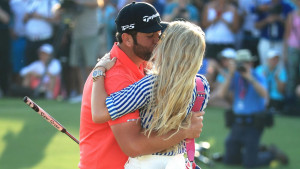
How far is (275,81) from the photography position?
11.9 metres

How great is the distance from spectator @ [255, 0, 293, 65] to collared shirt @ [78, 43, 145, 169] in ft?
29.5

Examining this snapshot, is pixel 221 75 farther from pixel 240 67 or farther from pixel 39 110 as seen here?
pixel 39 110

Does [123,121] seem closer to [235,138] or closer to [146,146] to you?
[146,146]

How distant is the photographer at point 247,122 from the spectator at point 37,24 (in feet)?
20.1

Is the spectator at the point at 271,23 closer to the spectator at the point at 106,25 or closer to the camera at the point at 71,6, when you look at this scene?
the spectator at the point at 106,25

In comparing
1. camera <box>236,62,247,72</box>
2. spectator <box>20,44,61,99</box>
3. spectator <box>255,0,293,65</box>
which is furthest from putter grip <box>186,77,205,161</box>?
spectator <box>20,44,61,99</box>

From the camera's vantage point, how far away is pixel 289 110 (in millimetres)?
11641

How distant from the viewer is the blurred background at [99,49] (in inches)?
448

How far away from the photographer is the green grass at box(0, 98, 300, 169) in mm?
8164

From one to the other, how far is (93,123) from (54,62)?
970 cm

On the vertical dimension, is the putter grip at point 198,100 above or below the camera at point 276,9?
above

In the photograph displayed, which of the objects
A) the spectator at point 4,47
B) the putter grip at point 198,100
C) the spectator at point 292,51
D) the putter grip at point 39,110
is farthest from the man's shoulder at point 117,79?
the spectator at point 4,47

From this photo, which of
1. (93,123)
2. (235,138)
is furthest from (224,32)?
(93,123)

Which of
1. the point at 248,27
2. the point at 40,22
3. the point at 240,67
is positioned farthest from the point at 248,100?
the point at 40,22
